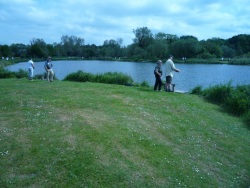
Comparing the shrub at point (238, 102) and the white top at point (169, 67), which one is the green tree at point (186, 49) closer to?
the white top at point (169, 67)

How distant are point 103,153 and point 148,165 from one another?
1.12 m

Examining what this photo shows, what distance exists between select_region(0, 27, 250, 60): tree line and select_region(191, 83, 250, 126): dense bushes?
8258cm

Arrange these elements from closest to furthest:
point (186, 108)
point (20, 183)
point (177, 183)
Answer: point (20, 183)
point (177, 183)
point (186, 108)

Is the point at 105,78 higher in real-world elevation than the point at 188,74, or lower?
higher

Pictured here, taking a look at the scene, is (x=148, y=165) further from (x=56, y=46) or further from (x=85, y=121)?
(x=56, y=46)

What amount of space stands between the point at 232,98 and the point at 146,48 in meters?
93.8

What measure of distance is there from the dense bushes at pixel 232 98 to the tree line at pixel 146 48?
82.6 m

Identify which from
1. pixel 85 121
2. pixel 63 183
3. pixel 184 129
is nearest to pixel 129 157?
pixel 63 183

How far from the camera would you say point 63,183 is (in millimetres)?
5613

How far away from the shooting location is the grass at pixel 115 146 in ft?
19.7

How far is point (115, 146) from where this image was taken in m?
7.23

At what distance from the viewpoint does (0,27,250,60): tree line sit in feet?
325

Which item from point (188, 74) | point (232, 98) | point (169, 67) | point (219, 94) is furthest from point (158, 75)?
point (188, 74)

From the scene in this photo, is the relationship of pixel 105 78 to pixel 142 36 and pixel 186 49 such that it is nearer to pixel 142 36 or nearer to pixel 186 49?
pixel 186 49
